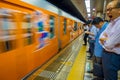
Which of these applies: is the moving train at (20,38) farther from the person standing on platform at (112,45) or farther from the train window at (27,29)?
the person standing on platform at (112,45)

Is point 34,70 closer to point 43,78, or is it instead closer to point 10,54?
point 43,78

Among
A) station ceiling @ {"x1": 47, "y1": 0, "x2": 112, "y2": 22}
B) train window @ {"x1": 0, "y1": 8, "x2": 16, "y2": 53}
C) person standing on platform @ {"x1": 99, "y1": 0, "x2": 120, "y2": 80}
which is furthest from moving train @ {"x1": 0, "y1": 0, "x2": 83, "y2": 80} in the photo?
station ceiling @ {"x1": 47, "y1": 0, "x2": 112, "y2": 22}

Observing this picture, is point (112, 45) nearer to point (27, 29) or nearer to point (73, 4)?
point (27, 29)

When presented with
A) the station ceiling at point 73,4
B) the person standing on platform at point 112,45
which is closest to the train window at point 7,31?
the person standing on platform at point 112,45

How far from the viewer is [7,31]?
3.72m

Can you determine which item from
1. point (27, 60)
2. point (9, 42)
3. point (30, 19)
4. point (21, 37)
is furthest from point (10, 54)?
point (30, 19)

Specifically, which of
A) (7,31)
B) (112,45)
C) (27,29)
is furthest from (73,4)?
(112,45)

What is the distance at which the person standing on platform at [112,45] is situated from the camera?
221cm

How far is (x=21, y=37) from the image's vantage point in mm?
4320

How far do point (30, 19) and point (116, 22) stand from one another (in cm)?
309

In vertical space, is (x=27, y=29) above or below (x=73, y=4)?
below

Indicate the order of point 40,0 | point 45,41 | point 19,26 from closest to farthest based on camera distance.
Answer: point 19,26 < point 40,0 < point 45,41

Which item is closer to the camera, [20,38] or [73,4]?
[20,38]

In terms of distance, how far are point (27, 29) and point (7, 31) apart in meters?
1.00
